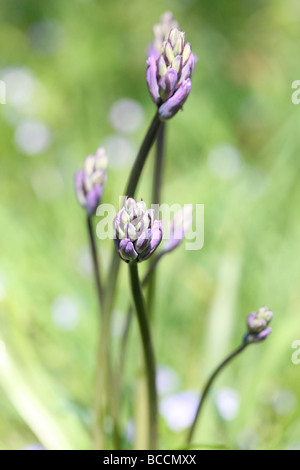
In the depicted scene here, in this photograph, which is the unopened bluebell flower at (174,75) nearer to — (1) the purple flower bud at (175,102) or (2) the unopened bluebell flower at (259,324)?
(1) the purple flower bud at (175,102)

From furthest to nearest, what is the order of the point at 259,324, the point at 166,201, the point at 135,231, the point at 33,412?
the point at 166,201
the point at 33,412
the point at 259,324
the point at 135,231

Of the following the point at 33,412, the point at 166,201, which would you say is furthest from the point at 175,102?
the point at 166,201

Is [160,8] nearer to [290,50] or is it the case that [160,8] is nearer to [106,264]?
[290,50]

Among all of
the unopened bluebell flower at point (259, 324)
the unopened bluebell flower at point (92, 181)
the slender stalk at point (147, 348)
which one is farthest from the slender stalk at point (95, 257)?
the unopened bluebell flower at point (259, 324)

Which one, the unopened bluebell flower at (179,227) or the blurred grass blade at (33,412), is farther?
the blurred grass blade at (33,412)

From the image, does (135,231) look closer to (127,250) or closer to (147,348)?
(127,250)

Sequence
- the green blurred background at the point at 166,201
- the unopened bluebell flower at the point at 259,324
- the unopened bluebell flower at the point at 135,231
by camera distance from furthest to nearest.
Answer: the green blurred background at the point at 166,201
the unopened bluebell flower at the point at 259,324
the unopened bluebell flower at the point at 135,231

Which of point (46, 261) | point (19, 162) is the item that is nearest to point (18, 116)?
point (19, 162)
